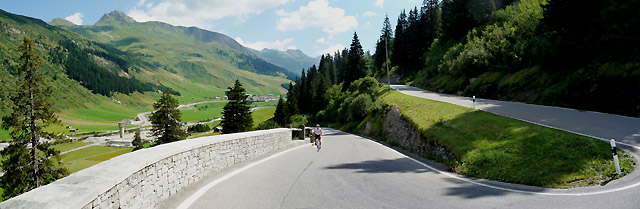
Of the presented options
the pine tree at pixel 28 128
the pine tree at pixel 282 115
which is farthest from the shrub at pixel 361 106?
the pine tree at pixel 282 115

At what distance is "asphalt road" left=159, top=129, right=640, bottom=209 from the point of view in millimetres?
6227

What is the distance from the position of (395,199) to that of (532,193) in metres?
3.17

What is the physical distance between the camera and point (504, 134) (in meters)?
12.6

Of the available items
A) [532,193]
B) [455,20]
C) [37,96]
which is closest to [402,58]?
[455,20]

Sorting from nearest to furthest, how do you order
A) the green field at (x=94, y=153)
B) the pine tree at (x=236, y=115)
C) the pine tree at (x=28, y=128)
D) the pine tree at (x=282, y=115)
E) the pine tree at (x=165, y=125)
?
the pine tree at (x=28, y=128), the pine tree at (x=165, y=125), the pine tree at (x=236, y=115), the pine tree at (x=282, y=115), the green field at (x=94, y=153)

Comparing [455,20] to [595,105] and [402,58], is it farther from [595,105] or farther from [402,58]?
[595,105]

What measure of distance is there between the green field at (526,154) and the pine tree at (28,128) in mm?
32579

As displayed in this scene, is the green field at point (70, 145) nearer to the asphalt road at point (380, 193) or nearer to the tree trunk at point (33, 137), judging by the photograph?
the tree trunk at point (33, 137)

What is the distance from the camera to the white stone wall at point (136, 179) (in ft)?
13.1

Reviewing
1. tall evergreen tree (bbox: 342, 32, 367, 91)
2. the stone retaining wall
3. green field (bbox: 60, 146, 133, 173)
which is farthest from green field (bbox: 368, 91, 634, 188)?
Answer: green field (bbox: 60, 146, 133, 173)

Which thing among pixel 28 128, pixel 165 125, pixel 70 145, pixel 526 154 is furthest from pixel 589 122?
pixel 70 145

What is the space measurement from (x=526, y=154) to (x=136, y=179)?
34.9 feet

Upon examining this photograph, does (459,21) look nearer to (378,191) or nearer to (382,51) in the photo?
(382,51)

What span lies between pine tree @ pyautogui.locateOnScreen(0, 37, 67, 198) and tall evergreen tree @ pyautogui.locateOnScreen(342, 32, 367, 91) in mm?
61054
